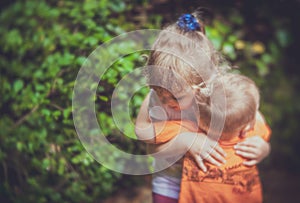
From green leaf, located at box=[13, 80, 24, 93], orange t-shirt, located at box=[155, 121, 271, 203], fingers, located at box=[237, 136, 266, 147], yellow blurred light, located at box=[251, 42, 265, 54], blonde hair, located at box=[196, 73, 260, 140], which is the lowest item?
orange t-shirt, located at box=[155, 121, 271, 203]

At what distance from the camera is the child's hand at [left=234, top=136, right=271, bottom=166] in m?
1.83

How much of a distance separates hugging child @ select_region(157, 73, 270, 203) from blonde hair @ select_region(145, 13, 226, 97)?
9 cm

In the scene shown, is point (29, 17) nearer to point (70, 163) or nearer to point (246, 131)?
point (70, 163)

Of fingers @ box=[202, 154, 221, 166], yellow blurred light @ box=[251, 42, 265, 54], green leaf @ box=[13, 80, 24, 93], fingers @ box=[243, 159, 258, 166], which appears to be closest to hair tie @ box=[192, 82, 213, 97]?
fingers @ box=[202, 154, 221, 166]

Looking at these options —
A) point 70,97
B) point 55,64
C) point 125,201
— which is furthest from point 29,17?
point 125,201

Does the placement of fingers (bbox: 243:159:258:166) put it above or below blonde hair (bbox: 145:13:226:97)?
below

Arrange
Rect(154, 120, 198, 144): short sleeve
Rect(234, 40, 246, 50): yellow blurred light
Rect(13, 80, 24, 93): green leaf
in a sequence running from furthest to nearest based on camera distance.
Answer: Rect(234, 40, 246, 50): yellow blurred light
Rect(13, 80, 24, 93): green leaf
Rect(154, 120, 198, 144): short sleeve

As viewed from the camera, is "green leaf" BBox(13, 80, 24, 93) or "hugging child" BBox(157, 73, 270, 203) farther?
"green leaf" BBox(13, 80, 24, 93)

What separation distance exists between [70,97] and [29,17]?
0.88m

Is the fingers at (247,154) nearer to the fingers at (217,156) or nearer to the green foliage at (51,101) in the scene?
the fingers at (217,156)

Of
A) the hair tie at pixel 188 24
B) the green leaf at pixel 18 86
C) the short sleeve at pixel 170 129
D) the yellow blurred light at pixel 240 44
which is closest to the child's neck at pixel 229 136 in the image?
the short sleeve at pixel 170 129

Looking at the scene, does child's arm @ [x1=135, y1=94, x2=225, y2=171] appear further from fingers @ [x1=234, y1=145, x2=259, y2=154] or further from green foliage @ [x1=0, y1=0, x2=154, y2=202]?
green foliage @ [x1=0, y1=0, x2=154, y2=202]

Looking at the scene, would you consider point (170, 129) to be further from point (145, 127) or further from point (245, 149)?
point (245, 149)

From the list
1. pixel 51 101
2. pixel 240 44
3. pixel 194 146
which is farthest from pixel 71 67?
pixel 240 44
